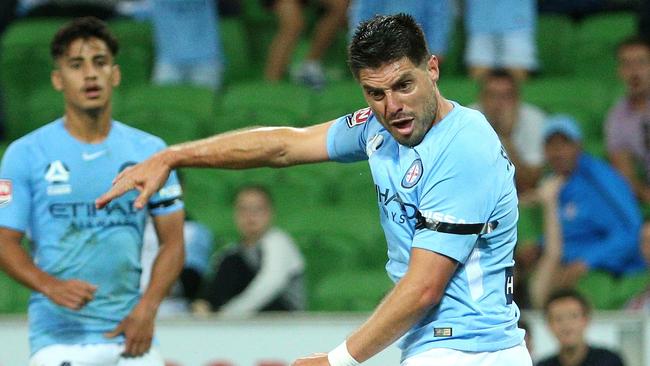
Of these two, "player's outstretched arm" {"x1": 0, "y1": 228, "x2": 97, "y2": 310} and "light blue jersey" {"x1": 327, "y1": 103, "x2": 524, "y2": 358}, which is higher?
"light blue jersey" {"x1": 327, "y1": 103, "x2": 524, "y2": 358}

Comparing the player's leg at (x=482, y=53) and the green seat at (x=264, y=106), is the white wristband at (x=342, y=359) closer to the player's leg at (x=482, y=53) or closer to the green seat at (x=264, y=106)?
the green seat at (x=264, y=106)

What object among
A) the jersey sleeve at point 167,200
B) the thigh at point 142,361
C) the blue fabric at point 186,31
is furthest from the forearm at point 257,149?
the blue fabric at point 186,31

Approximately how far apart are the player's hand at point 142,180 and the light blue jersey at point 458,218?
730 millimetres

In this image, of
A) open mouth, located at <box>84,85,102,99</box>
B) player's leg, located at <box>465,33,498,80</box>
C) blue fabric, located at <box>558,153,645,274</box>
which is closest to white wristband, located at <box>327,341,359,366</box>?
open mouth, located at <box>84,85,102,99</box>

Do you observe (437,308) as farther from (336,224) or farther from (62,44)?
(336,224)

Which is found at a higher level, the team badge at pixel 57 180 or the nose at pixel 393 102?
the nose at pixel 393 102

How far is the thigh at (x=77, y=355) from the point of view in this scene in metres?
5.42

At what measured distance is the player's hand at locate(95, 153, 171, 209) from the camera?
13.9ft

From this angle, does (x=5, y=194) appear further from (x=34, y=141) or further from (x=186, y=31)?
(x=186, y=31)

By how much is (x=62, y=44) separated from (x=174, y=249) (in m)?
1.08

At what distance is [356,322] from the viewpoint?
7102 mm

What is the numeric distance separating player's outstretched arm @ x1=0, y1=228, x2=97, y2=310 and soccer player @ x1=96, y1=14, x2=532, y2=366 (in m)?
1.15

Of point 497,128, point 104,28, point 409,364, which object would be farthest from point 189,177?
point 409,364

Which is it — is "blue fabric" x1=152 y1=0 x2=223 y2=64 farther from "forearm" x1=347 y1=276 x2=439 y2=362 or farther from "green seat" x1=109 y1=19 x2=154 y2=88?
"forearm" x1=347 y1=276 x2=439 y2=362
